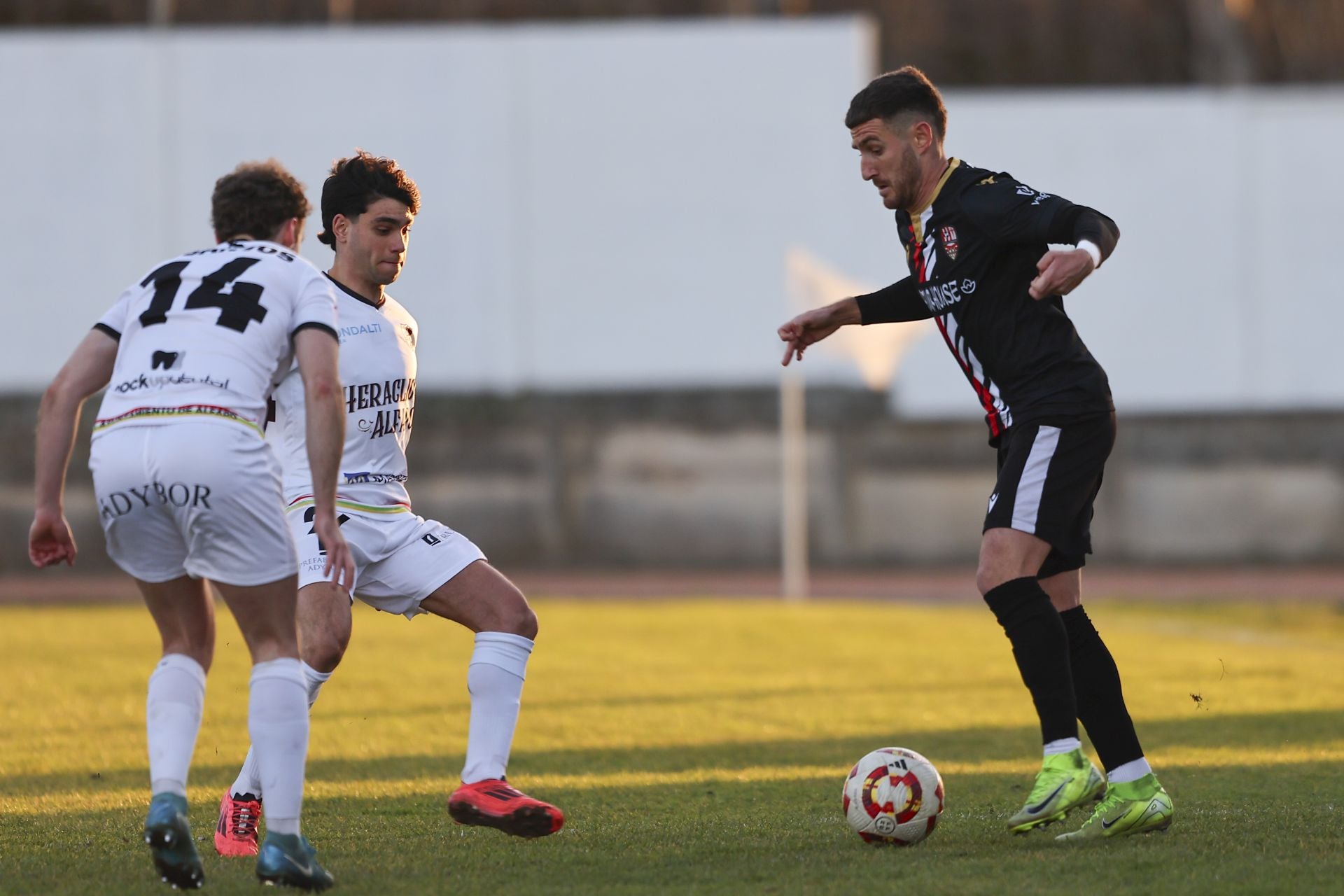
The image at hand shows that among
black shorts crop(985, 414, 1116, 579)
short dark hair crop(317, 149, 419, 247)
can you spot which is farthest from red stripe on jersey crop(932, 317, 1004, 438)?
short dark hair crop(317, 149, 419, 247)

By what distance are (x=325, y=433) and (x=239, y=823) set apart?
157 cm

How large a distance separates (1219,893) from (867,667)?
7.53m

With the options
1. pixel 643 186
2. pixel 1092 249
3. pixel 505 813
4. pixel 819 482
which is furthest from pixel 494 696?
pixel 643 186

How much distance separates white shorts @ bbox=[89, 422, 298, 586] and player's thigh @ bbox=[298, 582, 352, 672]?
3.22ft

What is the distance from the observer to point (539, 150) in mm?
23984

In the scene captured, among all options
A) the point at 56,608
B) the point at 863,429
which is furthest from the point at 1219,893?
the point at 863,429

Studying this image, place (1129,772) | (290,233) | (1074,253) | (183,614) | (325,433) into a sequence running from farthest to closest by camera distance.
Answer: (1129,772)
(1074,253)
(290,233)
(183,614)
(325,433)

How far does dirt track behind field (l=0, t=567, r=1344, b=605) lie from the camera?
65.5 ft

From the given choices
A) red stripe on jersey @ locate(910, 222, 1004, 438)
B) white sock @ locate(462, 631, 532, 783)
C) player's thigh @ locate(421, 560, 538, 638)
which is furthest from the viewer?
player's thigh @ locate(421, 560, 538, 638)

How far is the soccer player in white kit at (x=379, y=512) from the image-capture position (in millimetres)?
5453

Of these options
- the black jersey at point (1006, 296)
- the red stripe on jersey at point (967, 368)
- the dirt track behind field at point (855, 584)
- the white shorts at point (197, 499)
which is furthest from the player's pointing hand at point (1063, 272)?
the dirt track behind field at point (855, 584)

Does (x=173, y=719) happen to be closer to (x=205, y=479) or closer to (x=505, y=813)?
(x=205, y=479)

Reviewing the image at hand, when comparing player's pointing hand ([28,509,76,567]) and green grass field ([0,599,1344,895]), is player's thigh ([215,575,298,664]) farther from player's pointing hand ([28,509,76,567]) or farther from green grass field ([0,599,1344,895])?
green grass field ([0,599,1344,895])

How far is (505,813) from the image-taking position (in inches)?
200
